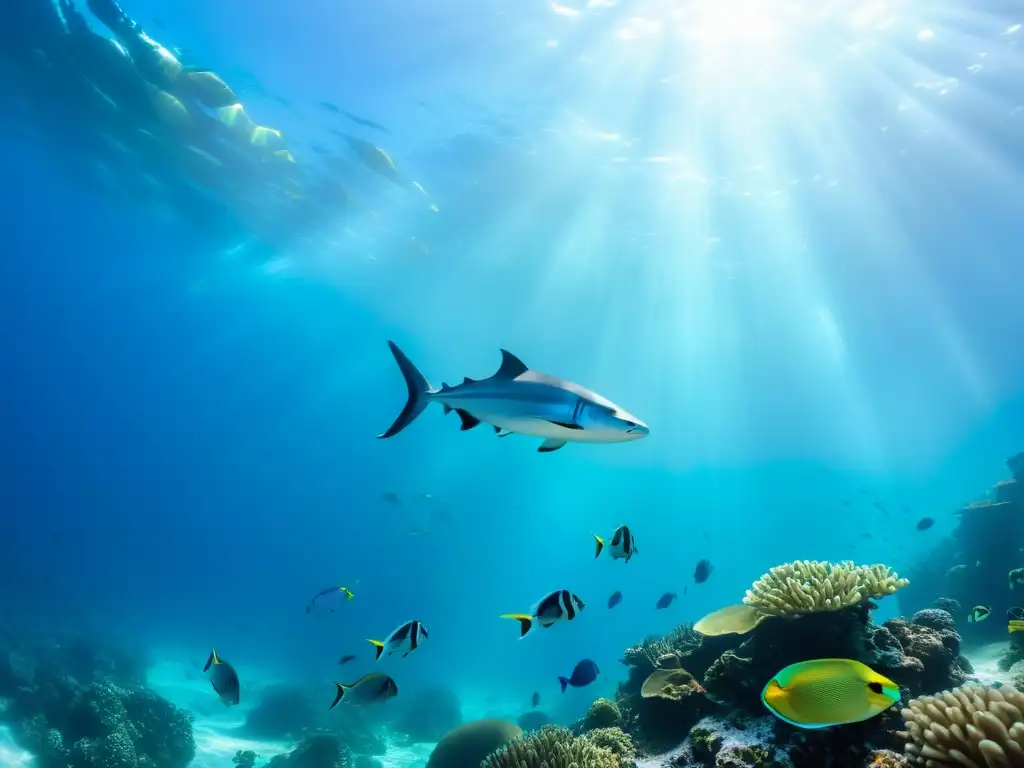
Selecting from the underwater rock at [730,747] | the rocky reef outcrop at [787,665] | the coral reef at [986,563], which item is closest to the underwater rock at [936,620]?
the rocky reef outcrop at [787,665]

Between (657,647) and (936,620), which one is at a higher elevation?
(657,647)

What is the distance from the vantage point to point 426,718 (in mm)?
25719

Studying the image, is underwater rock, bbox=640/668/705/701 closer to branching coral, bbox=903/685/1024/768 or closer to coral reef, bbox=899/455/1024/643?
branching coral, bbox=903/685/1024/768

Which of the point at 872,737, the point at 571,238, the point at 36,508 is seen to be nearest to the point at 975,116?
the point at 571,238

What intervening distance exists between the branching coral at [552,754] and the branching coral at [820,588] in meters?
2.33

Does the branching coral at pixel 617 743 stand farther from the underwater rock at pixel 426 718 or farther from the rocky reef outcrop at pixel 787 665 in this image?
the underwater rock at pixel 426 718

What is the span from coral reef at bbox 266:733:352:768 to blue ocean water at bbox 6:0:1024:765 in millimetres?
8764

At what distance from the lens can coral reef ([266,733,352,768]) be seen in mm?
14695

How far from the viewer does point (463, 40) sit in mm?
22297

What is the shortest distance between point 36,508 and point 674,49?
126347 millimetres

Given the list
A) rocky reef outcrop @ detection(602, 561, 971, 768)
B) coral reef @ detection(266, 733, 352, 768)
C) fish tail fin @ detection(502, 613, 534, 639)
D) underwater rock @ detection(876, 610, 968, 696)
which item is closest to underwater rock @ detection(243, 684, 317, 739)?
coral reef @ detection(266, 733, 352, 768)

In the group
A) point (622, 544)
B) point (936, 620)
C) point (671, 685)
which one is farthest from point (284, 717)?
point (936, 620)

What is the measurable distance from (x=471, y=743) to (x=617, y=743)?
443 cm

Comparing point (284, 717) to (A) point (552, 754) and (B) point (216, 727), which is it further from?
(A) point (552, 754)
